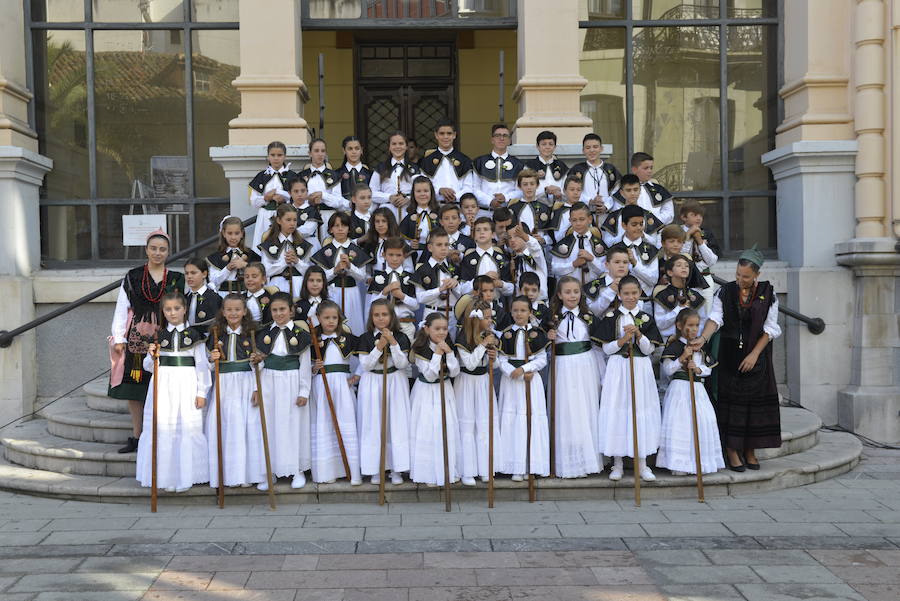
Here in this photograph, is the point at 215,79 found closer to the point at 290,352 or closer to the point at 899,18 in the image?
the point at 290,352

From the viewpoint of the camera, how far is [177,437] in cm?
733

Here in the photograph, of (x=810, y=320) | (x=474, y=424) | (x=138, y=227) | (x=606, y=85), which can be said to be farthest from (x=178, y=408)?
(x=606, y=85)

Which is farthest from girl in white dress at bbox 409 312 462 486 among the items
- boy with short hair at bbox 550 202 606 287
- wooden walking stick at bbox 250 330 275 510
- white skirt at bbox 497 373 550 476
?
boy with short hair at bbox 550 202 606 287

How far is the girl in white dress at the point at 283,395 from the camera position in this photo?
24.3ft

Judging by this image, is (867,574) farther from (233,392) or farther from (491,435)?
(233,392)

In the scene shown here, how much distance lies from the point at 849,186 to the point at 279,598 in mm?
7511

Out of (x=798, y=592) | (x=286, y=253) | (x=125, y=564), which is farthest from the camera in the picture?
(x=286, y=253)

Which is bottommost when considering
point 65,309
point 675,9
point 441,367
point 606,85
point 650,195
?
point 441,367

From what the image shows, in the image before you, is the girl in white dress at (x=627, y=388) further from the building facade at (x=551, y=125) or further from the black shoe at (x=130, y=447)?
the black shoe at (x=130, y=447)

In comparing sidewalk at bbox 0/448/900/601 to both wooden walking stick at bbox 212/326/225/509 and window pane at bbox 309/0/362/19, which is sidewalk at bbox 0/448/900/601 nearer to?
wooden walking stick at bbox 212/326/225/509

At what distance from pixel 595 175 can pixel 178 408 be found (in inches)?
172

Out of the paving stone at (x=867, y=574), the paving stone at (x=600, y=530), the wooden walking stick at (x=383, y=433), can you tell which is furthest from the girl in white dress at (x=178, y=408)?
the paving stone at (x=867, y=574)

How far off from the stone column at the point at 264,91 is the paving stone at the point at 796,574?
6.43 m

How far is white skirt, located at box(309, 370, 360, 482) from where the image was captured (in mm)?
7480
